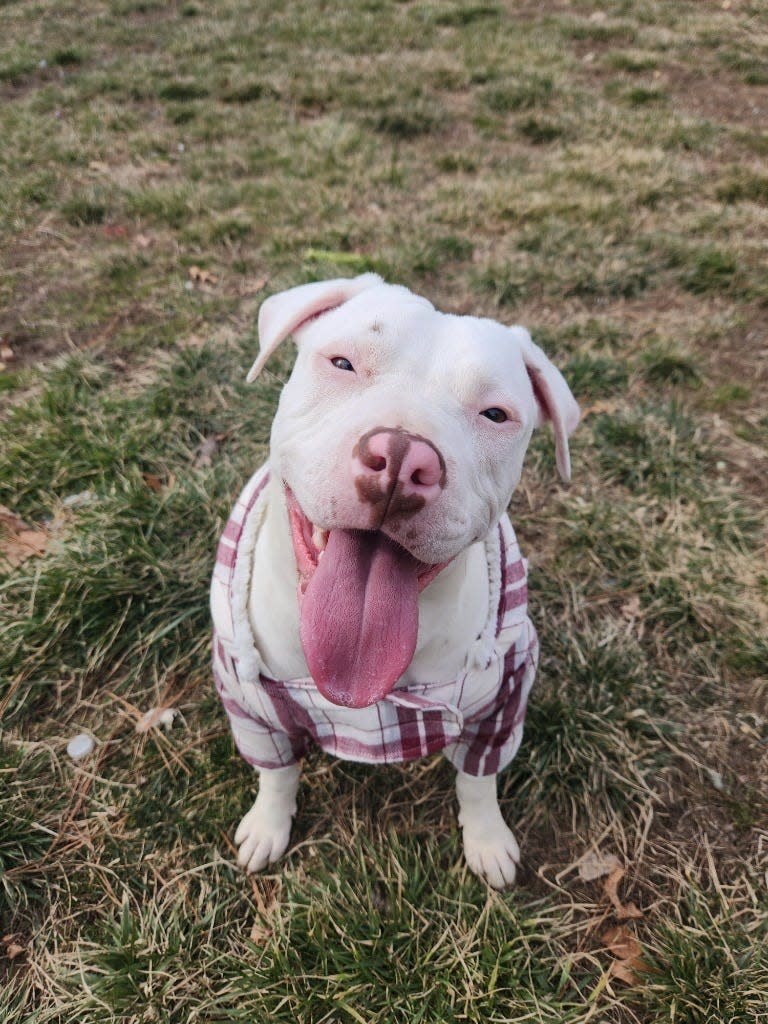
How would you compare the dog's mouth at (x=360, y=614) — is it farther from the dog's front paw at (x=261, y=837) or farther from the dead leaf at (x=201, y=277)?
the dead leaf at (x=201, y=277)

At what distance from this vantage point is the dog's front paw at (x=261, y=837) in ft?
6.88

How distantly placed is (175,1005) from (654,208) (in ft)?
17.9

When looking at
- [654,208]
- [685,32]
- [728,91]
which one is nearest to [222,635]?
[654,208]

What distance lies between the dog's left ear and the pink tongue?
0.63m

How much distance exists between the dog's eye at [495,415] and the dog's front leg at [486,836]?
1.16 meters

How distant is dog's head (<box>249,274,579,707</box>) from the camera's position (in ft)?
4.03

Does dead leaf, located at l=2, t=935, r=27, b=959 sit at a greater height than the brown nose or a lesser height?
lesser

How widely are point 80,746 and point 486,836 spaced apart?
144 centimetres

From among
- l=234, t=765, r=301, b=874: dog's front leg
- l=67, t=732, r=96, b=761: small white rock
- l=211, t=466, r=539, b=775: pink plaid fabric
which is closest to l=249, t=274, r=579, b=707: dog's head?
l=211, t=466, r=539, b=775: pink plaid fabric

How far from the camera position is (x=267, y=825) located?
6.94ft

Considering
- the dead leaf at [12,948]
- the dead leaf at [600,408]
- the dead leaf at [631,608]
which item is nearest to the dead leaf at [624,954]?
the dead leaf at [631,608]

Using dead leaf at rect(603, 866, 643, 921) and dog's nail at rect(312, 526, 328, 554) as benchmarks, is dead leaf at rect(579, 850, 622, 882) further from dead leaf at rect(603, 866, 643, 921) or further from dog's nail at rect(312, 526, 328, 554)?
dog's nail at rect(312, 526, 328, 554)

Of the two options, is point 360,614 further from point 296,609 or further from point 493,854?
point 493,854

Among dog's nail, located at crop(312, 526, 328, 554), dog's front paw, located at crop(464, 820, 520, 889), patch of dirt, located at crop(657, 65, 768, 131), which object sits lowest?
dog's front paw, located at crop(464, 820, 520, 889)
